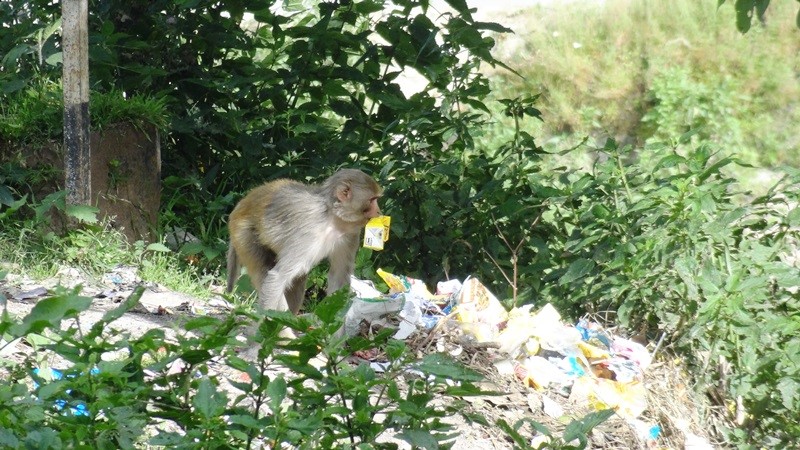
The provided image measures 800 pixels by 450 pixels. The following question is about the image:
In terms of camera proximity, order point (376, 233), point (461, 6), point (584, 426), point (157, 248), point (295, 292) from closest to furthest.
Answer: point (584, 426)
point (376, 233)
point (295, 292)
point (157, 248)
point (461, 6)

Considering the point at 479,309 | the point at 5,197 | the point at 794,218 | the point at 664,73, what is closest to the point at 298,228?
the point at 479,309

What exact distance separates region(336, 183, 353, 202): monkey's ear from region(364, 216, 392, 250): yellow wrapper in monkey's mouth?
17 centimetres

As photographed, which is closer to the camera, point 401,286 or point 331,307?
point 331,307

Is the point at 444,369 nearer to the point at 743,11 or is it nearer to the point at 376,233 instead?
the point at 743,11

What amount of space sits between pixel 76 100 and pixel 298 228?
1.52 meters

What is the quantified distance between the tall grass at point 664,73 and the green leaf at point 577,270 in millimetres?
6363

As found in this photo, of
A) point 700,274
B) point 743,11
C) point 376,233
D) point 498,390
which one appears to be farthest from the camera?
point 700,274

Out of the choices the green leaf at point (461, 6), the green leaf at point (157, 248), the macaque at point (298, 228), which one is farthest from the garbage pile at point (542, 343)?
the green leaf at point (461, 6)

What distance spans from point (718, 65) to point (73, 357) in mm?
11630

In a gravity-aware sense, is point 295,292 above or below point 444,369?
below

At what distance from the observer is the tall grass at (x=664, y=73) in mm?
12719

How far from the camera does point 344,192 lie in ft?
19.1

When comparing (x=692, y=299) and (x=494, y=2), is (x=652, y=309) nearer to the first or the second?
(x=692, y=299)

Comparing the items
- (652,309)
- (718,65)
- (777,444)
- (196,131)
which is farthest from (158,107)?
(718,65)
